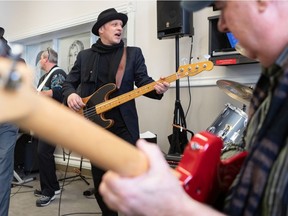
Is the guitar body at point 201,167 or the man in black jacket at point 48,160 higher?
the guitar body at point 201,167

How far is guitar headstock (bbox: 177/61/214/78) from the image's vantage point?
7.75 ft

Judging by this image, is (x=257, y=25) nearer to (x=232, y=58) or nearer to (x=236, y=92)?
(x=236, y=92)

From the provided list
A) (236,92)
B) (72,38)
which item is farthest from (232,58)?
(72,38)

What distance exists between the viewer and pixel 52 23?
449 centimetres

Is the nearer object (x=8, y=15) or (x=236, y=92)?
(x=236, y=92)

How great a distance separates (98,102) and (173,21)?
103cm

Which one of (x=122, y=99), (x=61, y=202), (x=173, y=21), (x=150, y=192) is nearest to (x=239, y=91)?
(x=122, y=99)

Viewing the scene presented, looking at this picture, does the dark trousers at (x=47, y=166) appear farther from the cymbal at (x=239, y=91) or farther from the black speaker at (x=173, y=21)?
the cymbal at (x=239, y=91)

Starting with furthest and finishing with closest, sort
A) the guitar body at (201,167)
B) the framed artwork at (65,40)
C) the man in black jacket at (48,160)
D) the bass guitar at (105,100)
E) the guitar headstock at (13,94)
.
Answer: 1. the framed artwork at (65,40)
2. the man in black jacket at (48,160)
3. the bass guitar at (105,100)
4. the guitar body at (201,167)
5. the guitar headstock at (13,94)

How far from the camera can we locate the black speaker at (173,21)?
8.79ft

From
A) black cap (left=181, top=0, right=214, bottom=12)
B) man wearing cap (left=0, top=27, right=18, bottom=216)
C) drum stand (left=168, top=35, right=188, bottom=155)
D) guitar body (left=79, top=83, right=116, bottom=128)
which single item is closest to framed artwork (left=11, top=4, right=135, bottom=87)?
drum stand (left=168, top=35, right=188, bottom=155)

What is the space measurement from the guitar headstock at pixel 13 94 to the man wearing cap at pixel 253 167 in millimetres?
186

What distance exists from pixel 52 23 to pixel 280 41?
4347 mm

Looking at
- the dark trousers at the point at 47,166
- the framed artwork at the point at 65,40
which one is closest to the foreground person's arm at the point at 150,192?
the dark trousers at the point at 47,166
